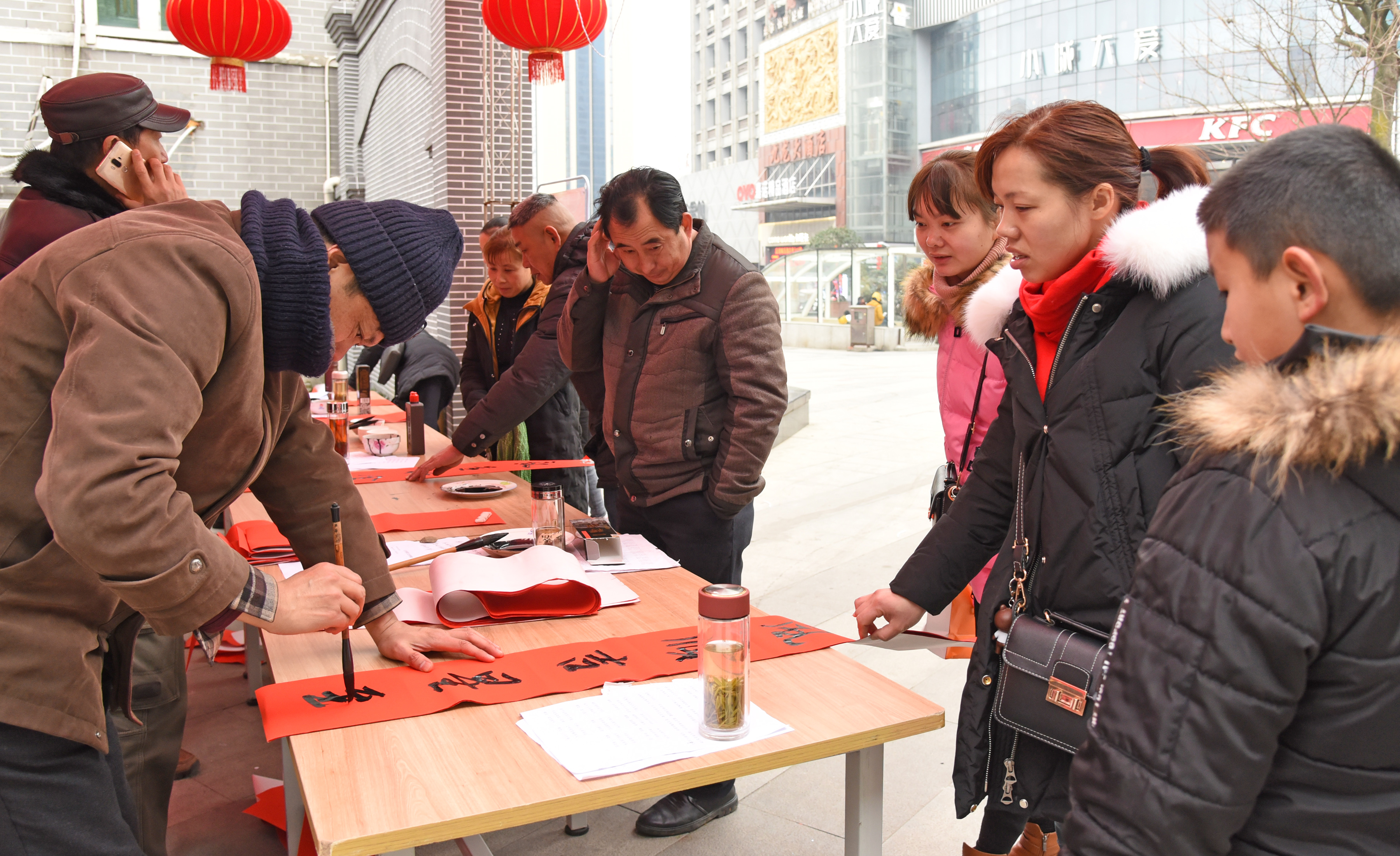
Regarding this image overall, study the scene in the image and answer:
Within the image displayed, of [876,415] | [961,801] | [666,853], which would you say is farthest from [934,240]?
[876,415]

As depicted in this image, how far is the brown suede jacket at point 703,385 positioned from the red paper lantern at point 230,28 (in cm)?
503

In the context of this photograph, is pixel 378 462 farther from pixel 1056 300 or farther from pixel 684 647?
pixel 1056 300

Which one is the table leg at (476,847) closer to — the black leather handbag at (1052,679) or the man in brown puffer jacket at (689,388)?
the man in brown puffer jacket at (689,388)

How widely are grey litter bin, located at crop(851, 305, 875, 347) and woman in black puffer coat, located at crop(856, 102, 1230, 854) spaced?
1541cm

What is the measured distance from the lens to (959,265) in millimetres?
2422

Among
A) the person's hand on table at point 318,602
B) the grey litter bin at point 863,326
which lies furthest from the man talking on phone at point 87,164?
the grey litter bin at point 863,326

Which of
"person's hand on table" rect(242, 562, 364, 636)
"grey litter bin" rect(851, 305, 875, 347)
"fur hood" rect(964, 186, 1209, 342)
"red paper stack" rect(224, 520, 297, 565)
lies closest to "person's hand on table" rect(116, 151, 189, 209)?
"red paper stack" rect(224, 520, 297, 565)

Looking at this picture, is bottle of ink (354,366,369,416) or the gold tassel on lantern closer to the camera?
bottle of ink (354,366,369,416)

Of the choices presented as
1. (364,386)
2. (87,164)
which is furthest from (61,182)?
(364,386)

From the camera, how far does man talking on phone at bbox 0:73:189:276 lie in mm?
2197

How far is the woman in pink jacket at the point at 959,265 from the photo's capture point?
2.33 metres

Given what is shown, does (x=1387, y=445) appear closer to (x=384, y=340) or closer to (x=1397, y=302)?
(x=1397, y=302)

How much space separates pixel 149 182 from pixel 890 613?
82.7 inches

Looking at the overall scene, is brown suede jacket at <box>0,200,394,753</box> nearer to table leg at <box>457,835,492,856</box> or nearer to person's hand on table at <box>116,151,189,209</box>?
table leg at <box>457,835,492,856</box>
